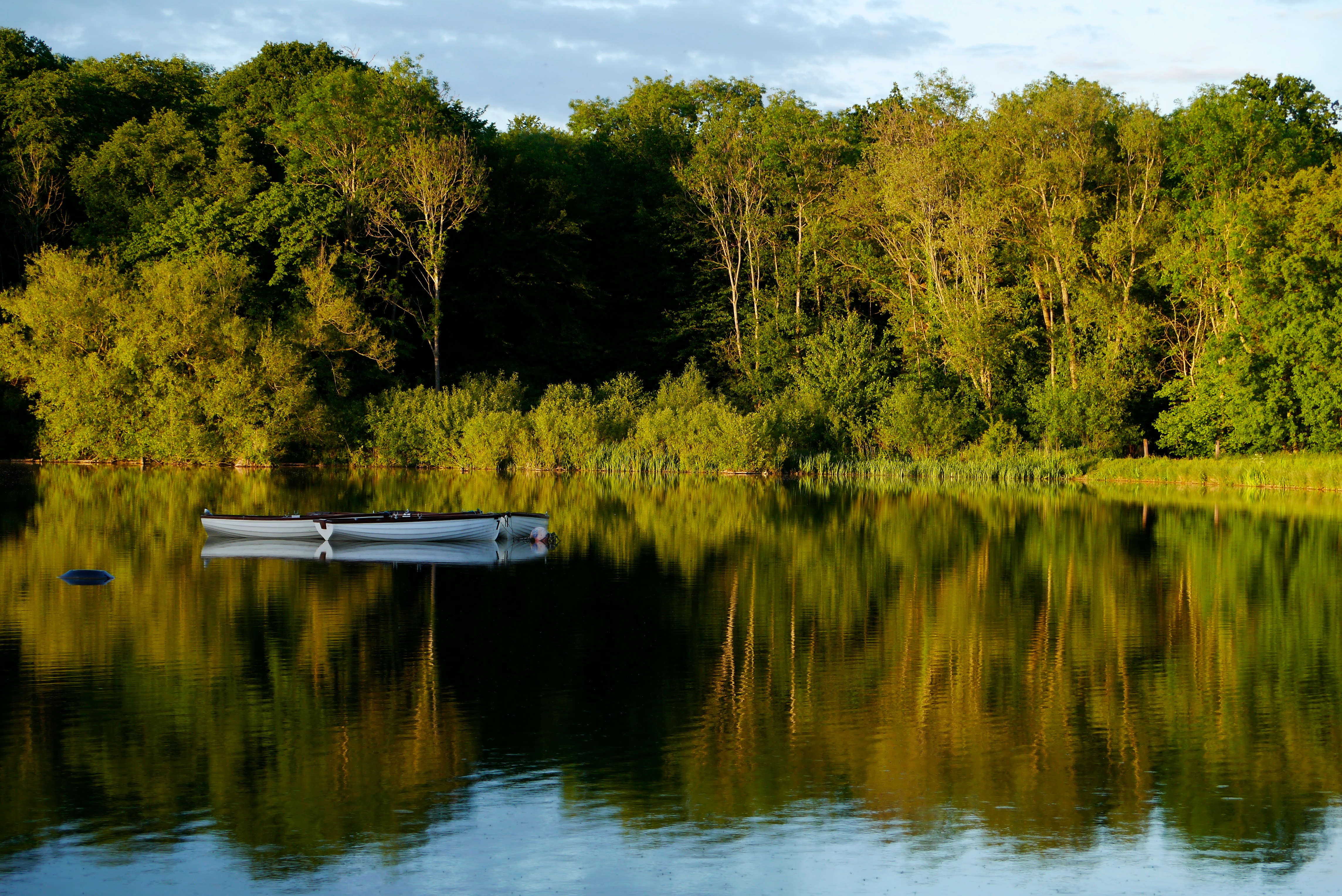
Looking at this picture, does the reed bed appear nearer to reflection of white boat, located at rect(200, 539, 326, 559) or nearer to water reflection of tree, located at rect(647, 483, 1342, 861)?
water reflection of tree, located at rect(647, 483, 1342, 861)

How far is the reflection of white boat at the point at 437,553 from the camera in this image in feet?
80.0

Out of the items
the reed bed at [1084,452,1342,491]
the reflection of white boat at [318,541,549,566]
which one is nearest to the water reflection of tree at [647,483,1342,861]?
the reflection of white boat at [318,541,549,566]

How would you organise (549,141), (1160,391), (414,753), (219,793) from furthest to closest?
(549,141), (1160,391), (414,753), (219,793)

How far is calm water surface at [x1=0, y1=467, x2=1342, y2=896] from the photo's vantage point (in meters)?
8.69

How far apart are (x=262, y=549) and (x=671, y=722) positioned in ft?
51.9

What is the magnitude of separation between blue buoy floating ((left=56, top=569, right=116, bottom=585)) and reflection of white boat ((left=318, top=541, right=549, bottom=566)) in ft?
15.8

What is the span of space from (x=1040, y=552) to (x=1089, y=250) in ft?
99.8

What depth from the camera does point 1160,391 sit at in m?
49.0

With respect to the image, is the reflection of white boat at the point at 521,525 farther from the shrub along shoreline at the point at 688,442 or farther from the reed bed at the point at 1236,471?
the reed bed at the point at 1236,471

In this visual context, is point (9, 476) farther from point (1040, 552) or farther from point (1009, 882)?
point (1009, 882)

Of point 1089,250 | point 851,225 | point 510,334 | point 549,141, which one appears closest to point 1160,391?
point 1089,250

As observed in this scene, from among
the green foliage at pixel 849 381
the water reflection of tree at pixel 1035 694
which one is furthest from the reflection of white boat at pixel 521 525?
the green foliage at pixel 849 381

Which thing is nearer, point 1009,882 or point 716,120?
point 1009,882

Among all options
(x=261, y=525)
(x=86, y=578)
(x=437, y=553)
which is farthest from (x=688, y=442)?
(x=86, y=578)
